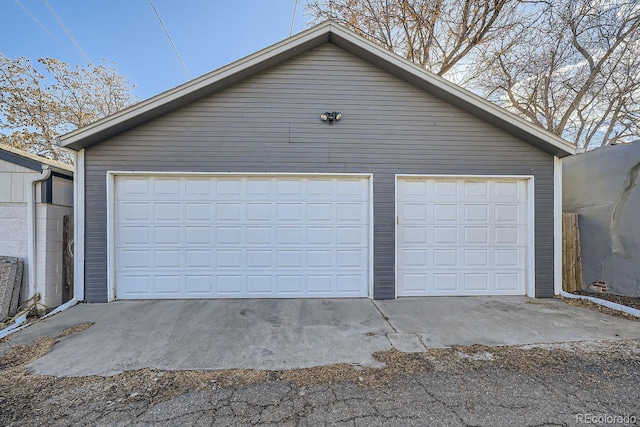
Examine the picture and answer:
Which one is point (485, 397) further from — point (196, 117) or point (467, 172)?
point (196, 117)

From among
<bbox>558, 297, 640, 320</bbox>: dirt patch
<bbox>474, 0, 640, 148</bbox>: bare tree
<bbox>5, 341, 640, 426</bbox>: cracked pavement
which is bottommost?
<bbox>558, 297, 640, 320</bbox>: dirt patch

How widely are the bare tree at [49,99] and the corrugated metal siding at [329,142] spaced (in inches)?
449

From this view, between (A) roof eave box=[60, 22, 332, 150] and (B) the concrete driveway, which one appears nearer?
(B) the concrete driveway

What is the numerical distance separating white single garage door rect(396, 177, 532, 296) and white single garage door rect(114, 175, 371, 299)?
851 mm

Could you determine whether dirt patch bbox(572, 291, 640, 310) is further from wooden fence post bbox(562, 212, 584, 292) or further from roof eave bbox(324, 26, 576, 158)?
roof eave bbox(324, 26, 576, 158)

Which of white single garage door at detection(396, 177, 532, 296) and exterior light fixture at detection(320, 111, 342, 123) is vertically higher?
exterior light fixture at detection(320, 111, 342, 123)

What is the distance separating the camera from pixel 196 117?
16.0 feet

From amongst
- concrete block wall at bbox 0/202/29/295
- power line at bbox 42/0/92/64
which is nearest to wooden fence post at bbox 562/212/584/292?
concrete block wall at bbox 0/202/29/295

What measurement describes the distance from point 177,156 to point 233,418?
4223 millimetres

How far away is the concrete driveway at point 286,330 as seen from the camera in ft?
9.53

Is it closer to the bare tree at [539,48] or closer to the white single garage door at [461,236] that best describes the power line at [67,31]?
the bare tree at [539,48]

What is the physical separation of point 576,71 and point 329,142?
10801mm

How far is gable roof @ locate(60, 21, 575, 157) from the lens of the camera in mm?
4508

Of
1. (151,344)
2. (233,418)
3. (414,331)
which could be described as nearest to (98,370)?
(151,344)
